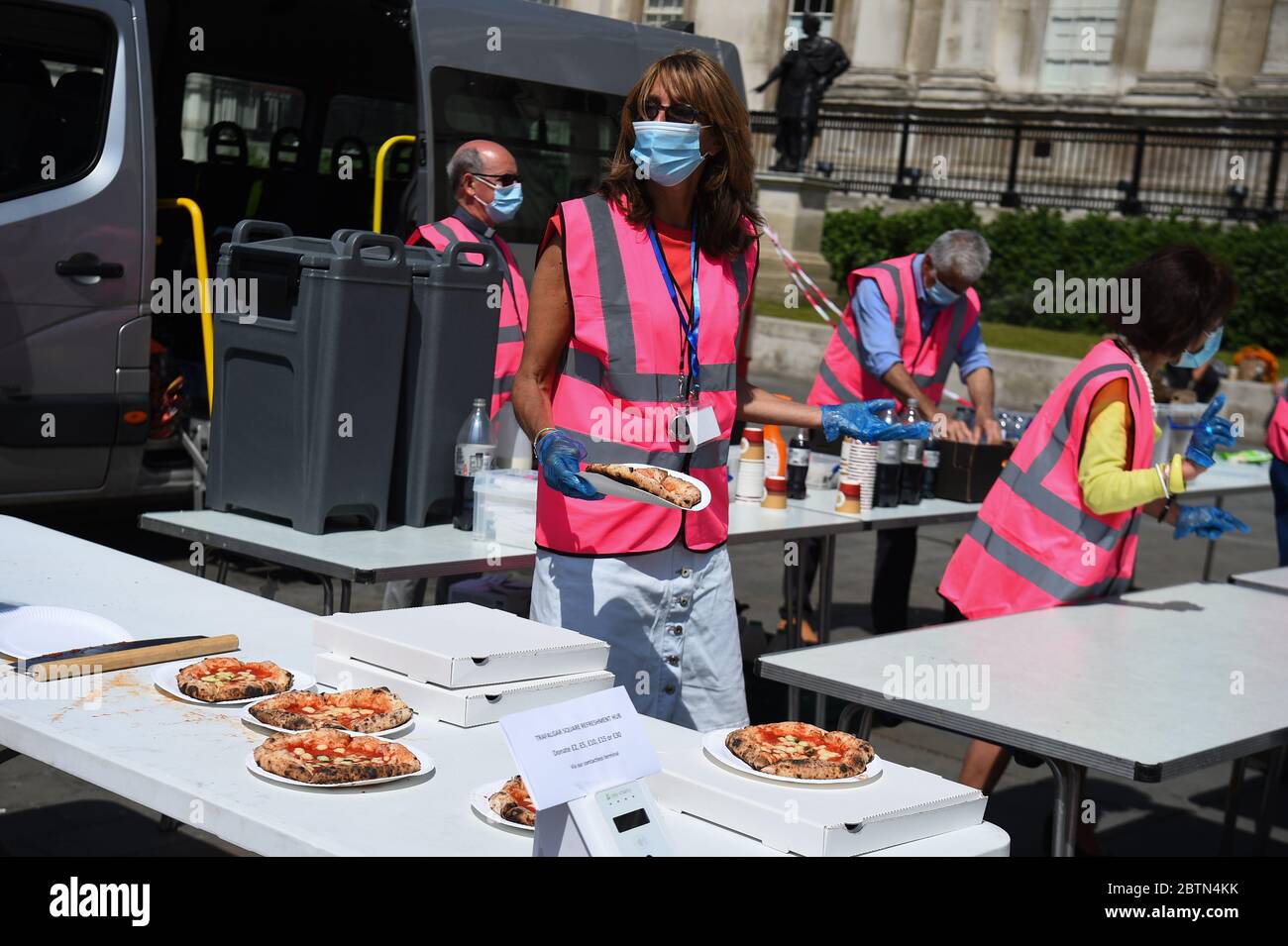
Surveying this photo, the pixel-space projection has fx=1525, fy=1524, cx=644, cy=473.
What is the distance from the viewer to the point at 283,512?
4402mm

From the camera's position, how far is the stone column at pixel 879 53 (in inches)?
1082

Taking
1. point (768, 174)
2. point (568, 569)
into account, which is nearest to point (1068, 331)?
point (768, 174)

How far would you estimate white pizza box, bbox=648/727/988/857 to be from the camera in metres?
2.09

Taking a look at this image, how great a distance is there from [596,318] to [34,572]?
1409mm

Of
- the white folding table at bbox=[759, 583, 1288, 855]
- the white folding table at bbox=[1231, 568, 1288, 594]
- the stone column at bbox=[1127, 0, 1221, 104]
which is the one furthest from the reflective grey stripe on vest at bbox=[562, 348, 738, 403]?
the stone column at bbox=[1127, 0, 1221, 104]

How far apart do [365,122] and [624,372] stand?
21.2 ft

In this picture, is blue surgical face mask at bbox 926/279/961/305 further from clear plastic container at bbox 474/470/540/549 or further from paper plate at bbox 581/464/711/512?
paper plate at bbox 581/464/711/512

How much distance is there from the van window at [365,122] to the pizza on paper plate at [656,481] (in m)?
6.44

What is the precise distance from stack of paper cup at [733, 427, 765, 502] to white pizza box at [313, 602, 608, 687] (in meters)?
2.71

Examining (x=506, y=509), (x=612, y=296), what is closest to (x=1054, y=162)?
(x=506, y=509)

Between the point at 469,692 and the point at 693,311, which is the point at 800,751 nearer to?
the point at 469,692

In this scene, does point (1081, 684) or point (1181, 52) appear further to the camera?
point (1181, 52)

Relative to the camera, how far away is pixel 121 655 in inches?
107
